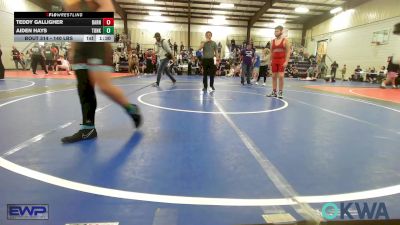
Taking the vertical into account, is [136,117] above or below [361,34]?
below

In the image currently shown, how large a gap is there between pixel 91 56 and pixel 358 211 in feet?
8.56

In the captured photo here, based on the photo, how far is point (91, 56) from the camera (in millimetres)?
2896

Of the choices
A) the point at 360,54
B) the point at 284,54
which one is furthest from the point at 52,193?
the point at 360,54

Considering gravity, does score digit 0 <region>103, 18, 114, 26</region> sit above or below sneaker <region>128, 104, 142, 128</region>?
above

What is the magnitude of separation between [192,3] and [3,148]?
82.4ft

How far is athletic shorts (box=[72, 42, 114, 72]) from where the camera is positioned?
2.88m

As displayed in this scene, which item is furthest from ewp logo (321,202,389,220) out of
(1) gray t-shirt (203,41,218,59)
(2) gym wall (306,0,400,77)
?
(2) gym wall (306,0,400,77)

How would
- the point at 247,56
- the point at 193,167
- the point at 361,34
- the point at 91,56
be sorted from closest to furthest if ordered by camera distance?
the point at 193,167 < the point at 91,56 < the point at 247,56 < the point at 361,34

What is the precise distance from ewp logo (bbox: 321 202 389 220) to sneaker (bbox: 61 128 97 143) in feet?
7.92

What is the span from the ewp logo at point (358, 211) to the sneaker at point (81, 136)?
2414 mm
